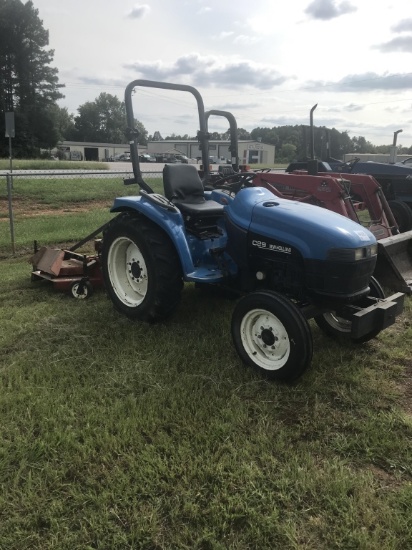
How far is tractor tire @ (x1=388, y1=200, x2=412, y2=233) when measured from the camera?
736 centimetres

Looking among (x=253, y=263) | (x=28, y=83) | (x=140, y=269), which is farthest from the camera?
(x=28, y=83)

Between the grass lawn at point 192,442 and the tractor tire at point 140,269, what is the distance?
22cm

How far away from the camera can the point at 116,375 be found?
3.11 m

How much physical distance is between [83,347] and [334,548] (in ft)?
7.58

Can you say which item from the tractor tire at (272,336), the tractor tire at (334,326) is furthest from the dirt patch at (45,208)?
the tractor tire at (272,336)

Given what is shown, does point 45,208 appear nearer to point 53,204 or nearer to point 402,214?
point 53,204

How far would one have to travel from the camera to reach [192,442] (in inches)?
96.1

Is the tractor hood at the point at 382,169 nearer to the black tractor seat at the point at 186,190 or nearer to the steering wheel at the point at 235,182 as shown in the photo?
the steering wheel at the point at 235,182

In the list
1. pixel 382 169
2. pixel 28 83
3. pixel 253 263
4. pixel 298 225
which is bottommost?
pixel 253 263

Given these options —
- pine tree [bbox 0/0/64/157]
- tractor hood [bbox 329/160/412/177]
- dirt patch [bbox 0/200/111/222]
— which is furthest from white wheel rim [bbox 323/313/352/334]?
pine tree [bbox 0/0/64/157]

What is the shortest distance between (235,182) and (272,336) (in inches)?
75.2

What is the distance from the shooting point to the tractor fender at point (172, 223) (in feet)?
11.9

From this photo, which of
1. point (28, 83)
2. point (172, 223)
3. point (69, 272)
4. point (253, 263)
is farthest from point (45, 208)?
point (28, 83)

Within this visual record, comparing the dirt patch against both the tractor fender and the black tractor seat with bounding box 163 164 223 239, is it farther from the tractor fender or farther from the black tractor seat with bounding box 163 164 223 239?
the tractor fender
